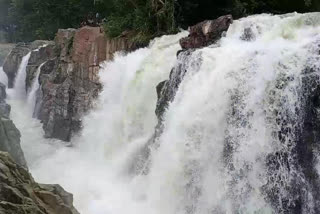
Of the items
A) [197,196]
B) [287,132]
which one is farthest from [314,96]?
[197,196]

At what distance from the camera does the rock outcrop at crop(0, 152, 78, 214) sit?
5590mm

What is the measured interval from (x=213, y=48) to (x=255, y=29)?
134cm

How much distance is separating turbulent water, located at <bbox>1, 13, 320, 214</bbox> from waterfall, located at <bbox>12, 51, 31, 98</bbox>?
36.7 ft

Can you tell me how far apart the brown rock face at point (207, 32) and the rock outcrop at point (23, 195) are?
19.7 feet

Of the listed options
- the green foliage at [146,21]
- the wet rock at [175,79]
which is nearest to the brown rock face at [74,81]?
the green foliage at [146,21]

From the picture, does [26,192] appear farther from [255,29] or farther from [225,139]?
[255,29]

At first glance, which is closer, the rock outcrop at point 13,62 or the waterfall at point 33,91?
the waterfall at point 33,91

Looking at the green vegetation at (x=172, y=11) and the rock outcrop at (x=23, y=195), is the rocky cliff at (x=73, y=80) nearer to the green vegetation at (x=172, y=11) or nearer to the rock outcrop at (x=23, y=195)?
the green vegetation at (x=172, y=11)

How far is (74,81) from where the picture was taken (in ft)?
54.4

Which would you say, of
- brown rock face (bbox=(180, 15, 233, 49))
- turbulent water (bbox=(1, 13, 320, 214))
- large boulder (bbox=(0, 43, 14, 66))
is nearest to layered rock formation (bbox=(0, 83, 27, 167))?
turbulent water (bbox=(1, 13, 320, 214))

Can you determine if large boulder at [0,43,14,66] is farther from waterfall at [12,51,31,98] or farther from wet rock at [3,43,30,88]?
waterfall at [12,51,31,98]

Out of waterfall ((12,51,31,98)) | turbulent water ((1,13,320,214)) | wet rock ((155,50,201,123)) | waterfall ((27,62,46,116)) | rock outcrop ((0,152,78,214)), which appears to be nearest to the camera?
rock outcrop ((0,152,78,214))

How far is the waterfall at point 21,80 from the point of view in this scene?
75.7 feet

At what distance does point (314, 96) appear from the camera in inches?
300
